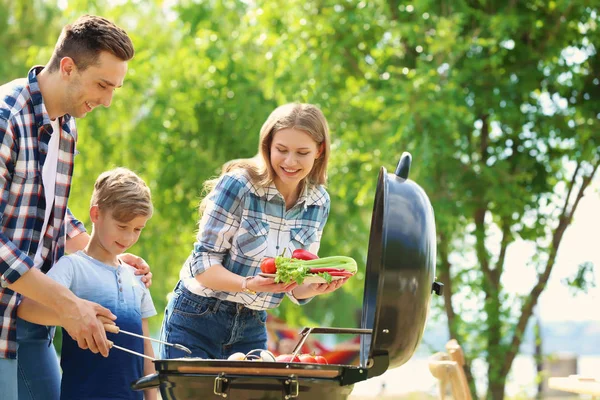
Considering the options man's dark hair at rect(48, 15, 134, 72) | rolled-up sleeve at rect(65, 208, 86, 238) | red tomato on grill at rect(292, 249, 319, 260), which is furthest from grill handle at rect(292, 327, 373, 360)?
man's dark hair at rect(48, 15, 134, 72)

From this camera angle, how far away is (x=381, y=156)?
26.8 ft

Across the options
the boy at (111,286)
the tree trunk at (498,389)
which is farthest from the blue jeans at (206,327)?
the tree trunk at (498,389)

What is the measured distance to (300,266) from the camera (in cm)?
310

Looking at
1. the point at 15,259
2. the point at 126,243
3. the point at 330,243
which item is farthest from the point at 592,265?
the point at 15,259

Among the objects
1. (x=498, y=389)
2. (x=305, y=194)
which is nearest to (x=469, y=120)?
(x=498, y=389)

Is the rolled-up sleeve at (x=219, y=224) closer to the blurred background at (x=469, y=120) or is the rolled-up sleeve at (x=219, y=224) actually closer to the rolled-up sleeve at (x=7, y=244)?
the rolled-up sleeve at (x=7, y=244)

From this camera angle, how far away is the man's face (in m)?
2.89

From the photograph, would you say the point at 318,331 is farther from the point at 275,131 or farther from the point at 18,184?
the point at 18,184

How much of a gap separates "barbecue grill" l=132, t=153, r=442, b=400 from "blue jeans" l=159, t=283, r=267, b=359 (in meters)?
0.70

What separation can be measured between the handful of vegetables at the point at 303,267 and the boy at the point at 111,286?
52 centimetres

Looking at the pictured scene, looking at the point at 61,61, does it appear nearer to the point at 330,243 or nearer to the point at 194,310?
the point at 194,310

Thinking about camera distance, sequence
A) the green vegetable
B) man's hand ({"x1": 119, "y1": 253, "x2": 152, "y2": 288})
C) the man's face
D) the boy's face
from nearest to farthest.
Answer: the man's face, the green vegetable, the boy's face, man's hand ({"x1": 119, "y1": 253, "x2": 152, "y2": 288})

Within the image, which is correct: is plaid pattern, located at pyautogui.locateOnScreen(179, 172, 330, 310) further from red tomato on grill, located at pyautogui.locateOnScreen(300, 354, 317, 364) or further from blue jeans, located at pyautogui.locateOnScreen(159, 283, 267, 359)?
red tomato on grill, located at pyautogui.locateOnScreen(300, 354, 317, 364)

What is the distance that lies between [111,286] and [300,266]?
2.28 ft
